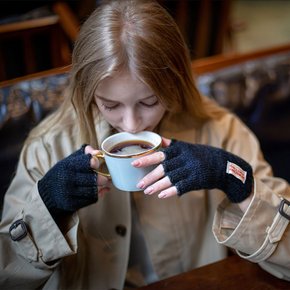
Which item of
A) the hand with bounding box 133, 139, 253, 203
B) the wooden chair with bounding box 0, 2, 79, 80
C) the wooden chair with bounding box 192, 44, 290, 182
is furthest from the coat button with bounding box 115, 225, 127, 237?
the wooden chair with bounding box 0, 2, 79, 80

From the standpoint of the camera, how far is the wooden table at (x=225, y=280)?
0.92 meters

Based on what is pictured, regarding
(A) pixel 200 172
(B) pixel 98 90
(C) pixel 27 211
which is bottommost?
(C) pixel 27 211

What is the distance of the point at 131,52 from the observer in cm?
90

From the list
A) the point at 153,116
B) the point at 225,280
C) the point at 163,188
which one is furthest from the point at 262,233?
the point at 153,116

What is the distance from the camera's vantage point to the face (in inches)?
36.0

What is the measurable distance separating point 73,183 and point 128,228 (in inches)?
11.3

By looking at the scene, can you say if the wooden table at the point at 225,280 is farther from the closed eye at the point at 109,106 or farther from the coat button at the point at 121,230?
the closed eye at the point at 109,106

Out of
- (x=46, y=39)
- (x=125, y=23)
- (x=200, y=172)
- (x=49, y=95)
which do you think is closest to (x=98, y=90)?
(x=125, y=23)

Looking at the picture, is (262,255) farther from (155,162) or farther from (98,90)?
(98,90)

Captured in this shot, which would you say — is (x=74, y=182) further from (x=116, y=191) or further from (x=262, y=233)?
(x=262, y=233)

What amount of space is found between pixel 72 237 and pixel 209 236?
1.44 ft

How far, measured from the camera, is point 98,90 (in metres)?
0.95

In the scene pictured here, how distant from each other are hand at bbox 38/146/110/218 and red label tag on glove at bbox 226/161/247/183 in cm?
28

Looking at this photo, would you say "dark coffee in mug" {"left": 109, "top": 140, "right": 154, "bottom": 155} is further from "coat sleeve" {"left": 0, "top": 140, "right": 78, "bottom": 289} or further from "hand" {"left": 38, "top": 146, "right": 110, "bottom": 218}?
"coat sleeve" {"left": 0, "top": 140, "right": 78, "bottom": 289}
